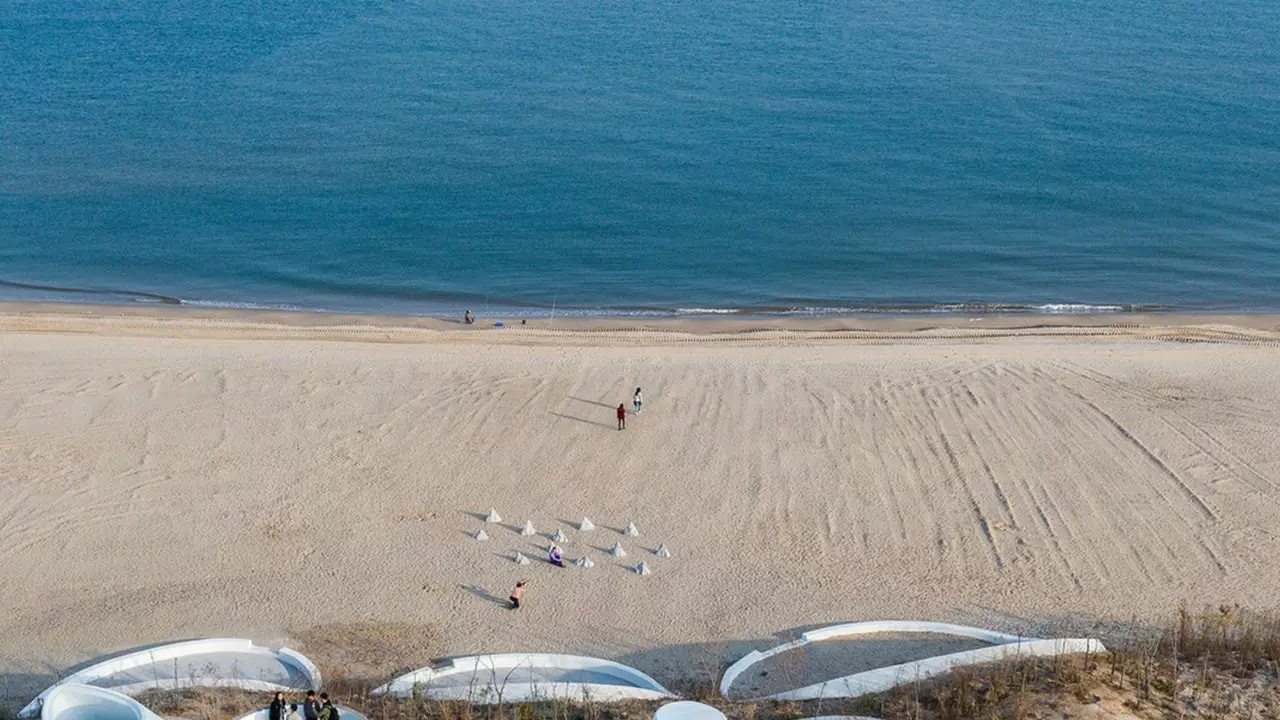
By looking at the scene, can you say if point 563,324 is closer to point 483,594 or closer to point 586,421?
point 586,421

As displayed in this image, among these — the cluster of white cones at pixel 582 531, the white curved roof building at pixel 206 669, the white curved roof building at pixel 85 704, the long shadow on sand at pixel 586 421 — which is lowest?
the white curved roof building at pixel 206 669

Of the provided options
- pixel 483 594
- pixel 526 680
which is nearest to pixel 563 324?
pixel 483 594

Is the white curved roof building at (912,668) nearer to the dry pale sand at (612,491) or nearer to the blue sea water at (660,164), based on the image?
the dry pale sand at (612,491)

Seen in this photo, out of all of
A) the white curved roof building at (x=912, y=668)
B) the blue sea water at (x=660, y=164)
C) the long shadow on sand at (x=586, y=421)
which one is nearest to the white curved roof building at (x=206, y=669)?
the white curved roof building at (x=912, y=668)

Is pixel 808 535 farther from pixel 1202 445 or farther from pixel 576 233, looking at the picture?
pixel 576 233

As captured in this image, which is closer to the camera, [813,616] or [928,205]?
[813,616]

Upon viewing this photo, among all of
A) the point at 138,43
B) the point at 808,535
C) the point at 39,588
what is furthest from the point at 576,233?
the point at 138,43
